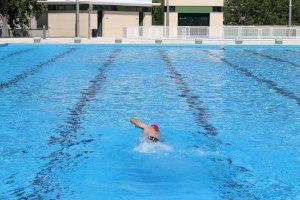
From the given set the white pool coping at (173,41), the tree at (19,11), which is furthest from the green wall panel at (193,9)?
the white pool coping at (173,41)

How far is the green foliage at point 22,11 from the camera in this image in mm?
33781

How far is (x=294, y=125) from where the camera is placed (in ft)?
28.6

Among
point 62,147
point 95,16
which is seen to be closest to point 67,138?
point 62,147

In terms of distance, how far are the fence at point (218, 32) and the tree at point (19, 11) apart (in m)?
6.26

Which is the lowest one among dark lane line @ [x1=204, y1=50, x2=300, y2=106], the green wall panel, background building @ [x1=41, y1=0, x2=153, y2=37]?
dark lane line @ [x1=204, y1=50, x2=300, y2=106]

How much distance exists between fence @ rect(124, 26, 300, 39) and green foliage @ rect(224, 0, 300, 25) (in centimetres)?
1464

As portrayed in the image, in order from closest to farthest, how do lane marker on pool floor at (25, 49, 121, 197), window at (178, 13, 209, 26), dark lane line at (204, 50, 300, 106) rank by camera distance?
1. lane marker on pool floor at (25, 49, 121, 197)
2. dark lane line at (204, 50, 300, 106)
3. window at (178, 13, 209, 26)

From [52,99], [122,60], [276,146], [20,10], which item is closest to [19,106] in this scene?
[52,99]

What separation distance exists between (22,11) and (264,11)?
73.4 ft

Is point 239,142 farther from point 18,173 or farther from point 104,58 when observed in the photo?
point 104,58

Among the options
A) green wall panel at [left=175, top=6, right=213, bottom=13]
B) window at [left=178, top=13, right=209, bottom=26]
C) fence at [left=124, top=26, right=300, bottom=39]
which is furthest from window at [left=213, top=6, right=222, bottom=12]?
fence at [left=124, top=26, right=300, bottom=39]

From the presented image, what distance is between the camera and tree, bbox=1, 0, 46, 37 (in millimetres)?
33531

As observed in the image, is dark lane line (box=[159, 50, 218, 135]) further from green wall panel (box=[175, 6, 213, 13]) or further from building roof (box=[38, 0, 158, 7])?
green wall panel (box=[175, 6, 213, 13])

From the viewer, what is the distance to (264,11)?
47.1 m
